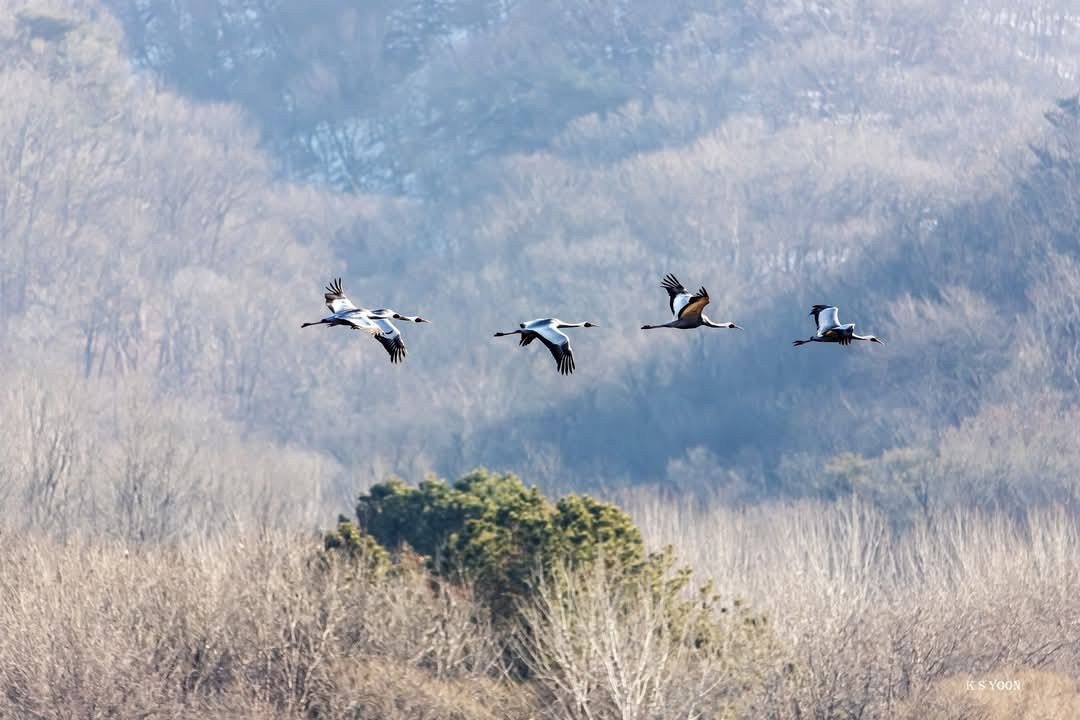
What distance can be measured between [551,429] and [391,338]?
118m

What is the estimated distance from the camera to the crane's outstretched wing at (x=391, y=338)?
2572cm

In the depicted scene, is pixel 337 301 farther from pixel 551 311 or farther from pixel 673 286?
pixel 551 311

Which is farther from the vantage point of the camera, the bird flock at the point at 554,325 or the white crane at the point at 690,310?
the white crane at the point at 690,310

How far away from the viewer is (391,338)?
26438mm

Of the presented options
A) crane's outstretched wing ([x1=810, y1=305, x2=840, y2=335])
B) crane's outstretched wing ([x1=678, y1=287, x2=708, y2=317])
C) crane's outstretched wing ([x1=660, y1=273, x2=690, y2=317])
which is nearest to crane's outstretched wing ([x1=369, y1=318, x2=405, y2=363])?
crane's outstretched wing ([x1=660, y1=273, x2=690, y2=317])

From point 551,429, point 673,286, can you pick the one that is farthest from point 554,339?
point 551,429

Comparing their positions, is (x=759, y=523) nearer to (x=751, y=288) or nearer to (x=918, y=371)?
(x=918, y=371)

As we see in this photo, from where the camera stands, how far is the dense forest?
49.8 meters

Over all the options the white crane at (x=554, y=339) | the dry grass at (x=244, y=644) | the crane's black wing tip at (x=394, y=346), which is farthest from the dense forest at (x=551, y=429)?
the white crane at (x=554, y=339)

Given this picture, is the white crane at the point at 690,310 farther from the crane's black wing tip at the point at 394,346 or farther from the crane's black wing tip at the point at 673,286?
the crane's black wing tip at the point at 394,346

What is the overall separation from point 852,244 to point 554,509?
359ft

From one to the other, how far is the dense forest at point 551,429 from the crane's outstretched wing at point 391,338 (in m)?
20.0

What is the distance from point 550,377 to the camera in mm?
144625

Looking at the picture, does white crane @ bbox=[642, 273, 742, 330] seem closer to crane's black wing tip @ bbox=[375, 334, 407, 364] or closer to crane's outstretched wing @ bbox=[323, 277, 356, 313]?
crane's black wing tip @ bbox=[375, 334, 407, 364]
